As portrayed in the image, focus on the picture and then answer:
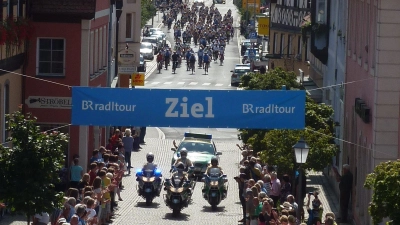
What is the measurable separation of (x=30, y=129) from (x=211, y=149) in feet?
57.8

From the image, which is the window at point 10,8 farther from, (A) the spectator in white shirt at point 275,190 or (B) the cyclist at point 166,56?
(B) the cyclist at point 166,56

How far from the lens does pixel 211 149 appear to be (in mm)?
38438

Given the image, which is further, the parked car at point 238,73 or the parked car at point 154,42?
the parked car at point 154,42

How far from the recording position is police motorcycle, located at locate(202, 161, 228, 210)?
97.6ft

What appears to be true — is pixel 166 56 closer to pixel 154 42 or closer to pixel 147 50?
pixel 147 50

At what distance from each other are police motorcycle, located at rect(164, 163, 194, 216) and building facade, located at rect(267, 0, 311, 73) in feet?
107

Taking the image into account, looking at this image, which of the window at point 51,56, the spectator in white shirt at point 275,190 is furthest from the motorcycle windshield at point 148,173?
the window at point 51,56

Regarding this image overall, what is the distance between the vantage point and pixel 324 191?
34.3 metres

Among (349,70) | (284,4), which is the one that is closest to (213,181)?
(349,70)

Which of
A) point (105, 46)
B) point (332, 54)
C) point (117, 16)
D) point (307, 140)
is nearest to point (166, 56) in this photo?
point (117, 16)

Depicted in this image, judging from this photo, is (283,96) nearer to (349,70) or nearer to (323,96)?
(349,70)

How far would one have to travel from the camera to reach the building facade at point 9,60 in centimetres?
2866

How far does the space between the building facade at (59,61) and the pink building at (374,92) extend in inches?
323

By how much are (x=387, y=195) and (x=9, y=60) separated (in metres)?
14.4
